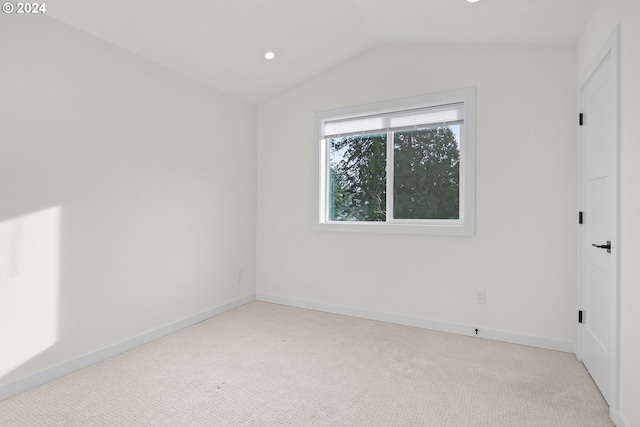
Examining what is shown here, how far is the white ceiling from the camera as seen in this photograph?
2432 millimetres

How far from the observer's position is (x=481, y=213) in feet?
10.1

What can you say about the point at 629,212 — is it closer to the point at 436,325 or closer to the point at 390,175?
the point at 436,325

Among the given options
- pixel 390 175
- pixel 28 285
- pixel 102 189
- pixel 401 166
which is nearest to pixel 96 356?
pixel 28 285

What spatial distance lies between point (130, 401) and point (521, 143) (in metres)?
3.47

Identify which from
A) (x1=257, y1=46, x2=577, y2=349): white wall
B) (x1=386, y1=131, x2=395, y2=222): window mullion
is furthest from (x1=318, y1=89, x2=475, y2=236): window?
(x1=257, y1=46, x2=577, y2=349): white wall

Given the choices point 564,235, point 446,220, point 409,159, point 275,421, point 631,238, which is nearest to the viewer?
point 631,238

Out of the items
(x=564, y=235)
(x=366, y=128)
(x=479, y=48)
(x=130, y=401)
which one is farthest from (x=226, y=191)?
(x=564, y=235)

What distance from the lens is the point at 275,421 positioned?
6.13ft

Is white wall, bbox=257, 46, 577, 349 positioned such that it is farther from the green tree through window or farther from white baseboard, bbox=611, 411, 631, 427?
white baseboard, bbox=611, 411, 631, 427

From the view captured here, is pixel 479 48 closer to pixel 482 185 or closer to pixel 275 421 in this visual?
pixel 482 185

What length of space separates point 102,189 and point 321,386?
2.19 meters

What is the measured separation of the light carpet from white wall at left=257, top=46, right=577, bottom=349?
→ 389 mm

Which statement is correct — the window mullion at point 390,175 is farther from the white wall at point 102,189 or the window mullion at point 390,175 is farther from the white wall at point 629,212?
the white wall at point 629,212

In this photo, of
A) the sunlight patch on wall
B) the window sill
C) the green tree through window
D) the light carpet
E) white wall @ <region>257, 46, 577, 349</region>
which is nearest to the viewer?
the light carpet
